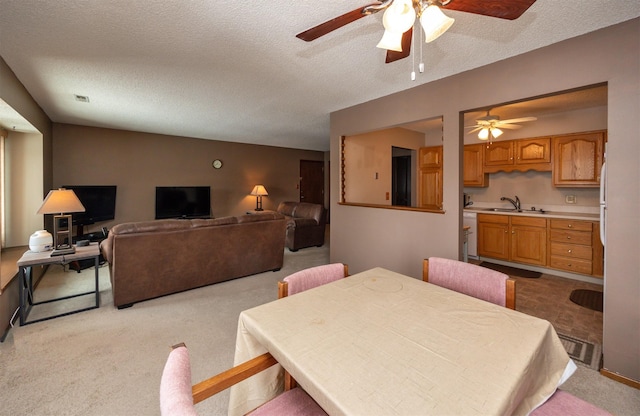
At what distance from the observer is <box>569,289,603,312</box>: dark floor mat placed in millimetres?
2920

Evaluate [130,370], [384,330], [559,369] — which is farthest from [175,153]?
[559,369]

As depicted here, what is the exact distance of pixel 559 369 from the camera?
1073 millimetres

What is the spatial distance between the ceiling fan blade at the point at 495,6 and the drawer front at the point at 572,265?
12.4 feet

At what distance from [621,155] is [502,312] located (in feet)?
5.22

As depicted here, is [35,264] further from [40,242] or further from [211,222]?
[211,222]

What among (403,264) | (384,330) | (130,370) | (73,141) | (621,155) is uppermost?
(73,141)

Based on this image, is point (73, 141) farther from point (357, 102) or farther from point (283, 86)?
point (357, 102)

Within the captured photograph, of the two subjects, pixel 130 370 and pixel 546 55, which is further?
pixel 546 55

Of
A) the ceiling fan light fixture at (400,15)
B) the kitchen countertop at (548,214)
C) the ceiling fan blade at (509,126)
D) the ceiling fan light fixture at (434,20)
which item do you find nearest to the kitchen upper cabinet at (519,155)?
the ceiling fan blade at (509,126)

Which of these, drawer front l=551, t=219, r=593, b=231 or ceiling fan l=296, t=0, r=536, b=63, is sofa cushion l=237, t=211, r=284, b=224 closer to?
ceiling fan l=296, t=0, r=536, b=63

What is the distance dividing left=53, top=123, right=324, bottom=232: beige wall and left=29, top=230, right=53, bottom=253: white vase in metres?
2.61

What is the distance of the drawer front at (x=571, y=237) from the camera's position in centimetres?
355

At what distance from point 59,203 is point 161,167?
11.2 ft

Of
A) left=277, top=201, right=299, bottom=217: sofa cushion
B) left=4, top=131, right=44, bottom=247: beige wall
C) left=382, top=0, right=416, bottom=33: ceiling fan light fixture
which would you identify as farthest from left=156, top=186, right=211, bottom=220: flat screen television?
left=382, top=0, right=416, bottom=33: ceiling fan light fixture
